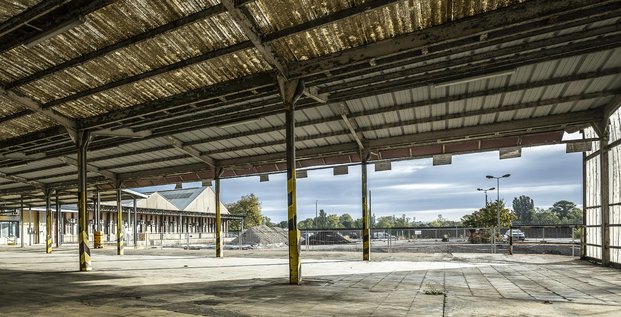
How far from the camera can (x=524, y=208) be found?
15425cm

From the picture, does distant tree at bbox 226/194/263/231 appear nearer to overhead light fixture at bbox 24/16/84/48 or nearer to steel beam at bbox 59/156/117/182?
steel beam at bbox 59/156/117/182

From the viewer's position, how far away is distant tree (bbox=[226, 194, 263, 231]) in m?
70.2

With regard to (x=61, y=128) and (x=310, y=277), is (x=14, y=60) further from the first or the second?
(x=310, y=277)

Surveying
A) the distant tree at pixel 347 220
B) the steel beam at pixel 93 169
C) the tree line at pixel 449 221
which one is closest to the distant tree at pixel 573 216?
the tree line at pixel 449 221

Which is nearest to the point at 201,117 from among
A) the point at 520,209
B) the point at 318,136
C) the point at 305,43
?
the point at 318,136

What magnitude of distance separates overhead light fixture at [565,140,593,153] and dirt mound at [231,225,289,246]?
31.0m

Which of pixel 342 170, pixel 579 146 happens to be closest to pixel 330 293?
pixel 342 170

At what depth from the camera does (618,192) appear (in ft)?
41.0

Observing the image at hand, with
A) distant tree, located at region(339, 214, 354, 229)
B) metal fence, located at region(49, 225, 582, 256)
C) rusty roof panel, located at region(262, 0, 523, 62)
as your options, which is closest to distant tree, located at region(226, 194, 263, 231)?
metal fence, located at region(49, 225, 582, 256)

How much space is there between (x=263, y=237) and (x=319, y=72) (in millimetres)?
34652

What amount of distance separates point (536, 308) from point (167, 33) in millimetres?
9403

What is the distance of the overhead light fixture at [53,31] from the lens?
8.71m

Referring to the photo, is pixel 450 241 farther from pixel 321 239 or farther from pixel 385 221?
pixel 385 221

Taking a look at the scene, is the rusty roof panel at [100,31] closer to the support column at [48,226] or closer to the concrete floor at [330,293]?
the concrete floor at [330,293]
